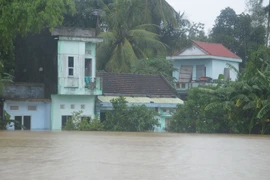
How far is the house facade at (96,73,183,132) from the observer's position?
109ft

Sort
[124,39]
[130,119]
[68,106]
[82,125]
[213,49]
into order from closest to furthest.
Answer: [82,125], [130,119], [68,106], [124,39], [213,49]

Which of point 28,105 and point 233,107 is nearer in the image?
point 233,107

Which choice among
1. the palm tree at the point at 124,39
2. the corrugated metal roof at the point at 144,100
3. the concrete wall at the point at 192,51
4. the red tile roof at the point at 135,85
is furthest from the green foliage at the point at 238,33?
the corrugated metal roof at the point at 144,100

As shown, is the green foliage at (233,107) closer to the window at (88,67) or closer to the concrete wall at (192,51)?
the window at (88,67)

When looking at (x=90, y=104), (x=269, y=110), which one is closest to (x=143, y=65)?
(x=90, y=104)

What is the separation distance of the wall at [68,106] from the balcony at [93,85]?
0.82 metres

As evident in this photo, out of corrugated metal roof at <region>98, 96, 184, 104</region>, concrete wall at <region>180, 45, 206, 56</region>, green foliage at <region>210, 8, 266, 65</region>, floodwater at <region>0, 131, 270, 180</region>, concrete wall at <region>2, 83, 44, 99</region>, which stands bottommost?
floodwater at <region>0, 131, 270, 180</region>

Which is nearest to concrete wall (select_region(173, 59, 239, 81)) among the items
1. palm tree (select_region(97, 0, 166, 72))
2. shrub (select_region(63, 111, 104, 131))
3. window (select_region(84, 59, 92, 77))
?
palm tree (select_region(97, 0, 166, 72))

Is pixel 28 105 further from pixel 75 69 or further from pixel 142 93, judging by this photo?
pixel 142 93

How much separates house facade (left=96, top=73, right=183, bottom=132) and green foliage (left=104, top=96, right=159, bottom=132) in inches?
101

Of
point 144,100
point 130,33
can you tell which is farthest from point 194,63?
point 144,100

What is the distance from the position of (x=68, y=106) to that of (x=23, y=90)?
2.42 m

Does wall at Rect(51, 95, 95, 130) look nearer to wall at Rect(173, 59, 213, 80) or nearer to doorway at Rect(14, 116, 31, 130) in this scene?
doorway at Rect(14, 116, 31, 130)

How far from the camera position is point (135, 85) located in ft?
115
